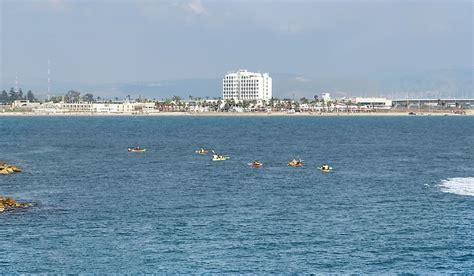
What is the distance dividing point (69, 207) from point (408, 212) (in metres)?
35.8

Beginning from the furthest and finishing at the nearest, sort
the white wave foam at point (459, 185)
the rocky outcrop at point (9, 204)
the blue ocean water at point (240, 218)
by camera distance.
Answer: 1. the white wave foam at point (459, 185)
2. the rocky outcrop at point (9, 204)
3. the blue ocean water at point (240, 218)

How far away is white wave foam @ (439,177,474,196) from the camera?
99.2 meters

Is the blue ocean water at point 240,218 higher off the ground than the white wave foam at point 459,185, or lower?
lower

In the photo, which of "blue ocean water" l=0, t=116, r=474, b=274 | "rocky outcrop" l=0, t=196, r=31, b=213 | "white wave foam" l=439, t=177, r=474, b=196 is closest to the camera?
"blue ocean water" l=0, t=116, r=474, b=274

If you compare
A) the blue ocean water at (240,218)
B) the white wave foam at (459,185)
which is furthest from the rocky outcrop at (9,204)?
the white wave foam at (459,185)

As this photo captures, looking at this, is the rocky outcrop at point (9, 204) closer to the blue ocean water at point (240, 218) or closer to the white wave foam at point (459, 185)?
the blue ocean water at point (240, 218)

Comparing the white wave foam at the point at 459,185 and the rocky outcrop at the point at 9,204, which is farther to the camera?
the white wave foam at the point at 459,185

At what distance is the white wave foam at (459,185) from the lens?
99.2m

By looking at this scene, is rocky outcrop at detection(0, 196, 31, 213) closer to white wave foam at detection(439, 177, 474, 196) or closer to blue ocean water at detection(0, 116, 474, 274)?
blue ocean water at detection(0, 116, 474, 274)

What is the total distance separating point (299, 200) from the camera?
92938 mm

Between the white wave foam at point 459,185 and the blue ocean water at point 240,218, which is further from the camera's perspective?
the white wave foam at point 459,185

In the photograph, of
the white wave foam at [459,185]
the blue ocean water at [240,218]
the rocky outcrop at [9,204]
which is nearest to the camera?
the blue ocean water at [240,218]

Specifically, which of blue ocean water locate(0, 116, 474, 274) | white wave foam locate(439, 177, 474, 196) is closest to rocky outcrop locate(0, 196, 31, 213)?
blue ocean water locate(0, 116, 474, 274)

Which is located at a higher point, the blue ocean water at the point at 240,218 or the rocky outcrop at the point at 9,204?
the rocky outcrop at the point at 9,204
